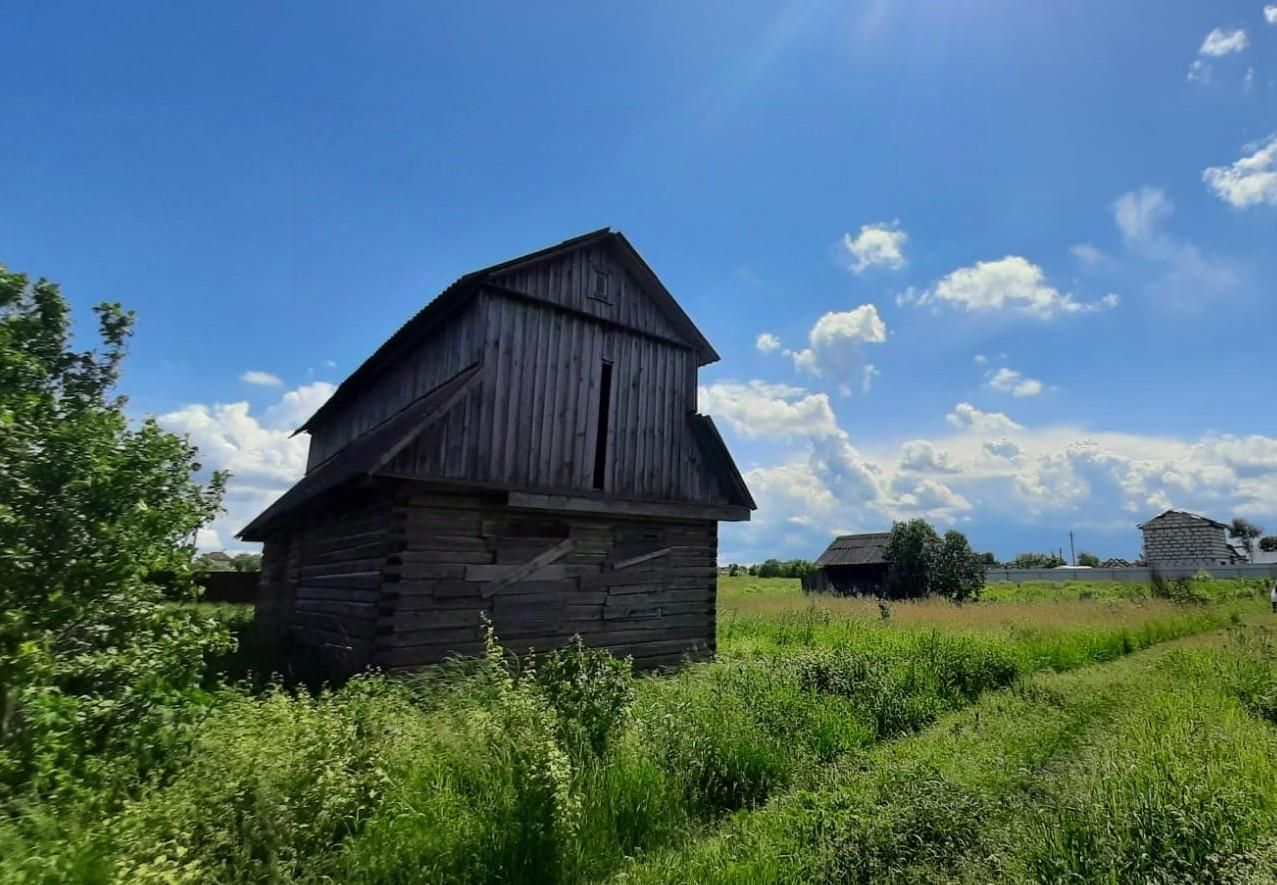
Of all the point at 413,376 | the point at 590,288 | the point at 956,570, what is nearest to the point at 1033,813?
the point at 590,288

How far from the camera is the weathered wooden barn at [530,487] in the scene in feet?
32.0

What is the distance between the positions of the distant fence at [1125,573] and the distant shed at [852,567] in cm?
1175

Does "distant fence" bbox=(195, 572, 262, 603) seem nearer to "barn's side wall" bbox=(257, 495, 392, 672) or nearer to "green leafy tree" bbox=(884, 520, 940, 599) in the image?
"barn's side wall" bbox=(257, 495, 392, 672)

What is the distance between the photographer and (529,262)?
37.0ft

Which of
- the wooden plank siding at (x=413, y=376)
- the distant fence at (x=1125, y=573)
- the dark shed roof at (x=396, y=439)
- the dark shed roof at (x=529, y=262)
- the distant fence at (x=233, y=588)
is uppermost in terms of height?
the dark shed roof at (x=529, y=262)

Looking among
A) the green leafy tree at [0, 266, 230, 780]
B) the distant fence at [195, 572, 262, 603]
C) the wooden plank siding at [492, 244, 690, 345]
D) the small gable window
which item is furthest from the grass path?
the distant fence at [195, 572, 262, 603]

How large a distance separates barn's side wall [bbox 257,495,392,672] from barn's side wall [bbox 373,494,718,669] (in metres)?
0.47

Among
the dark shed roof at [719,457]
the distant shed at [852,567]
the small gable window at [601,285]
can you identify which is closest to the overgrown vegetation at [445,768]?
the dark shed roof at [719,457]

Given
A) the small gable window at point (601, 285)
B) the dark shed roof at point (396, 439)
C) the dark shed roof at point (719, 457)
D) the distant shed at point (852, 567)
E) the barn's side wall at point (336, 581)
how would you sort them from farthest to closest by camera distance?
the distant shed at point (852, 567) < the dark shed roof at point (719, 457) < the small gable window at point (601, 285) < the barn's side wall at point (336, 581) < the dark shed roof at point (396, 439)

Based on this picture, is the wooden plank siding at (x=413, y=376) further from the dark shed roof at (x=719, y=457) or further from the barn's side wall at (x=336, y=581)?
the dark shed roof at (x=719, y=457)

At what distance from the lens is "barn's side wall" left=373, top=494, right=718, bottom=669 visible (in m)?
9.59

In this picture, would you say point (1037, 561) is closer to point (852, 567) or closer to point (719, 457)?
point (852, 567)

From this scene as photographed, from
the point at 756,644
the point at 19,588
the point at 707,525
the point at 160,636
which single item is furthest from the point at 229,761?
the point at 756,644

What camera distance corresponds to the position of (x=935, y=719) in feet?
30.4
